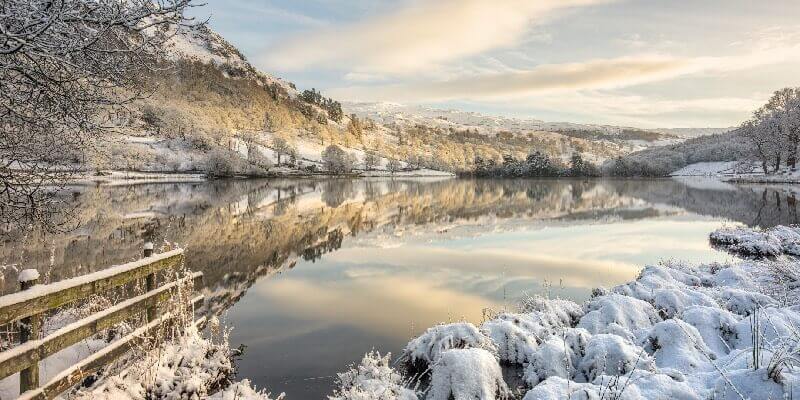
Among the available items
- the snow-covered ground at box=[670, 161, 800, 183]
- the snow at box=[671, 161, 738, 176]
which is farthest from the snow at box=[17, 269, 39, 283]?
the snow at box=[671, 161, 738, 176]

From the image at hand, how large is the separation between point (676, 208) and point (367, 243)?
31840 millimetres

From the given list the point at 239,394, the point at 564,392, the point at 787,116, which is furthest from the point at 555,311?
the point at 787,116

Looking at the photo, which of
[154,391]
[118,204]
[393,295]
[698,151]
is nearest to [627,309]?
[393,295]

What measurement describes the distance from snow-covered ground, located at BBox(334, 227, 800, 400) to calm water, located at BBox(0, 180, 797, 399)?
211cm

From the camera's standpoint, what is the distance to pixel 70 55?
671 cm

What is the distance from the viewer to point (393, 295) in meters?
15.8

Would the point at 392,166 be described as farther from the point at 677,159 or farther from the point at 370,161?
the point at 677,159

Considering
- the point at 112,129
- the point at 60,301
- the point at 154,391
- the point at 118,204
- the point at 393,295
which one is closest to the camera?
the point at 60,301

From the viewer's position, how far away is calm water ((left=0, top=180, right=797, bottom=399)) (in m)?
12.0

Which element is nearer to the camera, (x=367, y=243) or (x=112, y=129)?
(x=112, y=129)

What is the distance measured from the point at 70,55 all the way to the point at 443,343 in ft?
23.4

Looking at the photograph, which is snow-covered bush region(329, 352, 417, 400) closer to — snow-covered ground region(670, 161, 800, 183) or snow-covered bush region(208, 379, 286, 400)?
snow-covered bush region(208, 379, 286, 400)

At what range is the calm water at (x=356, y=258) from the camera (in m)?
12.0

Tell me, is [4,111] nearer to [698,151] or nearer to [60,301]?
[60,301]
